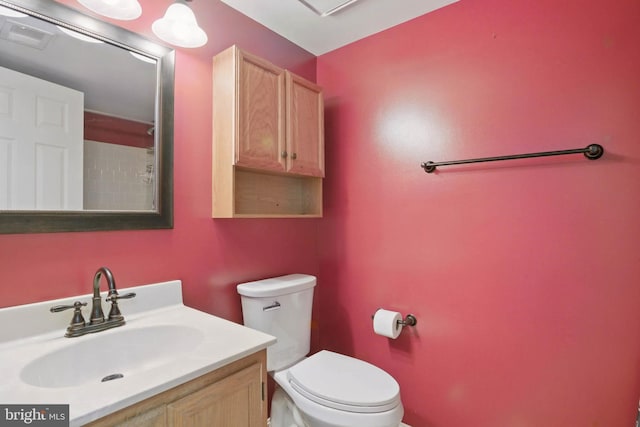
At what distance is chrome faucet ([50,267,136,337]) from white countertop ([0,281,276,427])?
0.02 metres

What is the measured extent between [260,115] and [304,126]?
31 centimetres

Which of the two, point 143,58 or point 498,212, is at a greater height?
point 143,58

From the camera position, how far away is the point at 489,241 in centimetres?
151

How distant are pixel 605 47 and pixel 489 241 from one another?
0.90 metres

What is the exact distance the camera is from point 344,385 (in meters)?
1.36

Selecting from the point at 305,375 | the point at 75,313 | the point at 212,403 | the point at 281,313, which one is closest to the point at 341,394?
the point at 305,375

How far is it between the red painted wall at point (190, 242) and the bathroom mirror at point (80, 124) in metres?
0.05

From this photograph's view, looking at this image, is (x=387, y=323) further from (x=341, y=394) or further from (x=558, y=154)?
(x=558, y=154)

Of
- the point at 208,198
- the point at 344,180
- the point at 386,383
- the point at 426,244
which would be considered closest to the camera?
the point at 386,383

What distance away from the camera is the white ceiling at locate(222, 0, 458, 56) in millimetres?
1618

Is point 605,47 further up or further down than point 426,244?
further up

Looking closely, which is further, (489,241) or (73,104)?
(489,241)

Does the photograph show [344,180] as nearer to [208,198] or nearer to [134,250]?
[208,198]

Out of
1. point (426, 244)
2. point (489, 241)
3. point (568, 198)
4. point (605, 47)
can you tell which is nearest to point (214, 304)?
point (426, 244)
